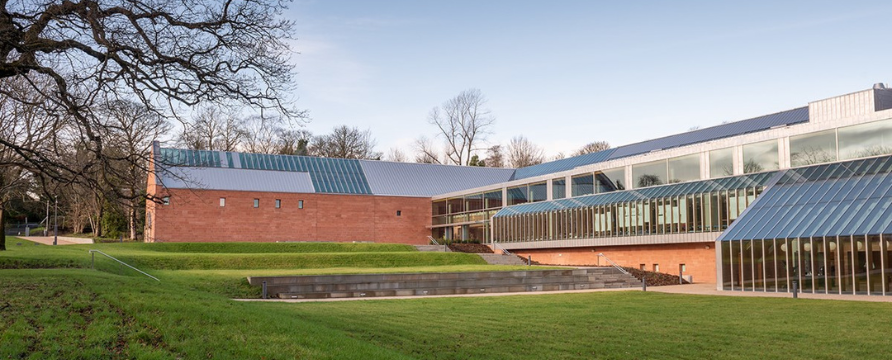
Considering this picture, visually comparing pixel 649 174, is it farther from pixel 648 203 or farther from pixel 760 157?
pixel 760 157

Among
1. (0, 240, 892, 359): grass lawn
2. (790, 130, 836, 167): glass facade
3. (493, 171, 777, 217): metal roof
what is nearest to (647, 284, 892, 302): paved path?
(0, 240, 892, 359): grass lawn

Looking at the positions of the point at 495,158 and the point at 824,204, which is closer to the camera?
the point at 824,204

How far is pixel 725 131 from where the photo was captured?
39.6 m

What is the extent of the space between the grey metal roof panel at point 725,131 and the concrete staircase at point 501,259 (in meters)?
11.1

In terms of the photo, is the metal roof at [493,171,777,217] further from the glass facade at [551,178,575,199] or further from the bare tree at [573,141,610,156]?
the bare tree at [573,141,610,156]

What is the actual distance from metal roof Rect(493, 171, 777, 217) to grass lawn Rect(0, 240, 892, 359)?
1084 cm

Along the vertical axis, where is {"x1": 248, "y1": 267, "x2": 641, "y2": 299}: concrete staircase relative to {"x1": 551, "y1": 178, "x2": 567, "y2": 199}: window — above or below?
below

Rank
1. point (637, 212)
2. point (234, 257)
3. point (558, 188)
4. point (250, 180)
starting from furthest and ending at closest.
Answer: point (250, 180) → point (558, 188) → point (637, 212) → point (234, 257)

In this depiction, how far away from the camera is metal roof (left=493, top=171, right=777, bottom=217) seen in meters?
28.5

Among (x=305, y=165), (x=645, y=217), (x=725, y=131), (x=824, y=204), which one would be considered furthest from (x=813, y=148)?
(x=305, y=165)

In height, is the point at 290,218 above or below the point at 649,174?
below

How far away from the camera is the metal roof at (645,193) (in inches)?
1120

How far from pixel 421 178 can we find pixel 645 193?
22.9m

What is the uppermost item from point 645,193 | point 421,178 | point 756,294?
point 421,178
